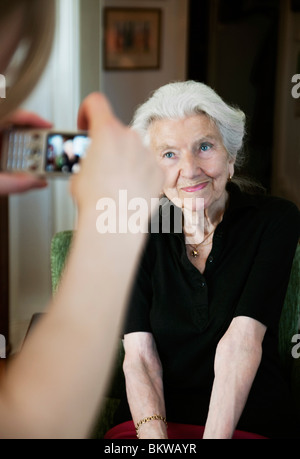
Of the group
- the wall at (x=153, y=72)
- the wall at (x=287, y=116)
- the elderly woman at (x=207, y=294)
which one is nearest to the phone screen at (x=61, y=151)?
the elderly woman at (x=207, y=294)

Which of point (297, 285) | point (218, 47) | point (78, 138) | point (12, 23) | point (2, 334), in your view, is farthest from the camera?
point (218, 47)

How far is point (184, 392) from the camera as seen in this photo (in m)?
0.97

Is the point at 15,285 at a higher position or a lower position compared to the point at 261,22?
lower

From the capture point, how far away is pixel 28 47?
24 cm

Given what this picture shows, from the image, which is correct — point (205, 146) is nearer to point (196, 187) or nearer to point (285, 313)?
point (196, 187)

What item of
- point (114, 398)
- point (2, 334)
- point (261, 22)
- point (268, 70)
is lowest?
point (2, 334)

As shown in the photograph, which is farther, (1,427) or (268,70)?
(268,70)

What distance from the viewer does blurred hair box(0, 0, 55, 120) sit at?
24 centimetres

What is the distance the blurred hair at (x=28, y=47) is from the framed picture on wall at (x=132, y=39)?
7.28 feet

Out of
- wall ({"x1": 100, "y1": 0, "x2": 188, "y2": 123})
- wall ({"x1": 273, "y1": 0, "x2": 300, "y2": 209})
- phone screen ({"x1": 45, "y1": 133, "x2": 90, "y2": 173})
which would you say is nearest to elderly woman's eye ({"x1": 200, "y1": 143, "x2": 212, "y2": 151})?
phone screen ({"x1": 45, "y1": 133, "x2": 90, "y2": 173})

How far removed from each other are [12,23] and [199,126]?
805mm

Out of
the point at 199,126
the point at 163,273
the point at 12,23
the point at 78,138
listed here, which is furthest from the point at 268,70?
the point at 12,23

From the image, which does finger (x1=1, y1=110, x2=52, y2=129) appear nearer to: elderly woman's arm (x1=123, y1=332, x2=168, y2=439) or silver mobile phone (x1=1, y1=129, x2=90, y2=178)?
silver mobile phone (x1=1, y1=129, x2=90, y2=178)

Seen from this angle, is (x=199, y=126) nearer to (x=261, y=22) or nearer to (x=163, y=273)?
(x=163, y=273)
